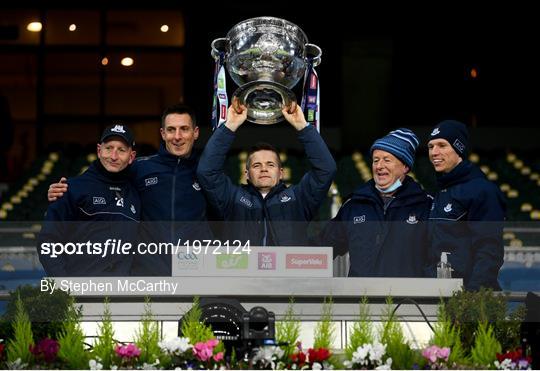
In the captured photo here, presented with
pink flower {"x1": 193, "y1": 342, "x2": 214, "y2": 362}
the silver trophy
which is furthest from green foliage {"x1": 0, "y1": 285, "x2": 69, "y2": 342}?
the silver trophy

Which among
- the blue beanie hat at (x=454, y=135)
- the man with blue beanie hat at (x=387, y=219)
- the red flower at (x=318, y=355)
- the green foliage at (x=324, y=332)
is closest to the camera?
the red flower at (x=318, y=355)

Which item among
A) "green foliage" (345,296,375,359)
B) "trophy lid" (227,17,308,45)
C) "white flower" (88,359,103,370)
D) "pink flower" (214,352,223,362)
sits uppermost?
"trophy lid" (227,17,308,45)

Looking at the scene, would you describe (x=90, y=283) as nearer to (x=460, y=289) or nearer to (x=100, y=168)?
(x=100, y=168)

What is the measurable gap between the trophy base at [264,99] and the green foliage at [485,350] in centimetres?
183

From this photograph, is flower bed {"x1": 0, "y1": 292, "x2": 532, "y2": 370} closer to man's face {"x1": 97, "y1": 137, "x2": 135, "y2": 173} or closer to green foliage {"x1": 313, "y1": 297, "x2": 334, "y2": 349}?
green foliage {"x1": 313, "y1": 297, "x2": 334, "y2": 349}

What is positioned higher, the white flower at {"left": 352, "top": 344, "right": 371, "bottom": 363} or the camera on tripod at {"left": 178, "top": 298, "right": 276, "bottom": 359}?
the camera on tripod at {"left": 178, "top": 298, "right": 276, "bottom": 359}

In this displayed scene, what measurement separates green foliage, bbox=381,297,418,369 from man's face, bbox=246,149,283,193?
1.43 meters

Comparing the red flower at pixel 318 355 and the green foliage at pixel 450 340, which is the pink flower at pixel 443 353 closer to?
the green foliage at pixel 450 340

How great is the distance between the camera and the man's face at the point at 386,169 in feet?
26.0

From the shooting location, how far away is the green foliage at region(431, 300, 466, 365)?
658cm

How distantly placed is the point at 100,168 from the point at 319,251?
4.67ft

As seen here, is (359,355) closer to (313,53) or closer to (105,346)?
(105,346)

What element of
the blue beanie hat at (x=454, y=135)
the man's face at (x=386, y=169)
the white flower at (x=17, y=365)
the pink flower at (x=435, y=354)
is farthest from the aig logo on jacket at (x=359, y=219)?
the white flower at (x=17, y=365)

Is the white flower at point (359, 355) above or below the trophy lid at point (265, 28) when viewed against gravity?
below
